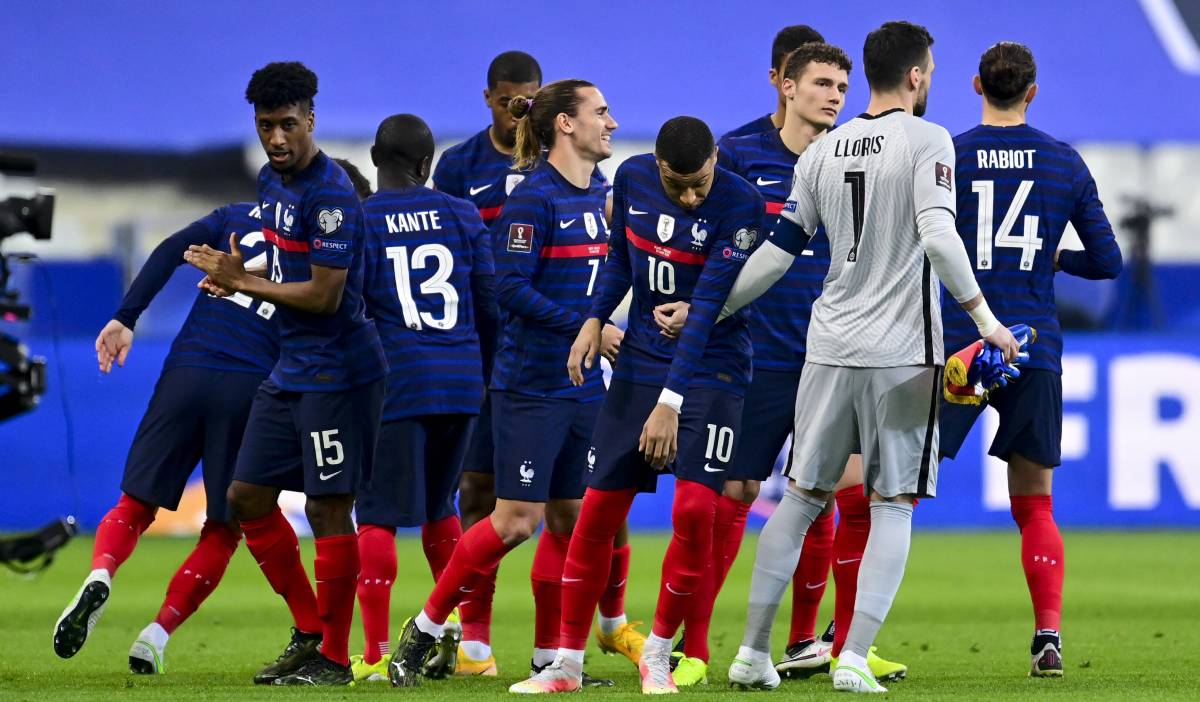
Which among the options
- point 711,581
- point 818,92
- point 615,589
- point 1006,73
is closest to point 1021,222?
point 1006,73

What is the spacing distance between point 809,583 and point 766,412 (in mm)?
670

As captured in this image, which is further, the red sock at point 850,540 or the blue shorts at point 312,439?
the red sock at point 850,540

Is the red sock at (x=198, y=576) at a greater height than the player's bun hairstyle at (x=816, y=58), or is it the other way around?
the player's bun hairstyle at (x=816, y=58)

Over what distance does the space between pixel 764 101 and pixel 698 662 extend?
1158cm

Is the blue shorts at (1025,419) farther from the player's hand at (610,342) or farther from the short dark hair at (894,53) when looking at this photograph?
the short dark hair at (894,53)

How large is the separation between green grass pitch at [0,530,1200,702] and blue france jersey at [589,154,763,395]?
1.02 metres

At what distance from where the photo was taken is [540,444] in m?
6.01

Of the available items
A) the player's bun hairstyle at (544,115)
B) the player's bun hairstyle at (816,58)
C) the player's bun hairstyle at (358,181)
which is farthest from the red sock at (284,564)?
the player's bun hairstyle at (816,58)

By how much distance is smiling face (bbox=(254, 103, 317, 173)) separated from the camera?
5.94 meters

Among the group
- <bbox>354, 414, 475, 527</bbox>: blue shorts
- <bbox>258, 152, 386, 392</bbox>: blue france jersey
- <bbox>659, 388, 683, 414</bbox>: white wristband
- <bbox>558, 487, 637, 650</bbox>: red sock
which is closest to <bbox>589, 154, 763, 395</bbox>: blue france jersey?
<bbox>659, 388, 683, 414</bbox>: white wristband

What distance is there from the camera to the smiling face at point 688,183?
5.58 m

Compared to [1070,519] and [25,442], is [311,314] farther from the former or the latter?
[1070,519]

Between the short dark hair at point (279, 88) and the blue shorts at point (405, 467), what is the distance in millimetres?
1204

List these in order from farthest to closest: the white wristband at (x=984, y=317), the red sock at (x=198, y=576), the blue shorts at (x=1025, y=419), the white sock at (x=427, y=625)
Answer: the red sock at (x=198, y=576) → the blue shorts at (x=1025, y=419) → the white sock at (x=427, y=625) → the white wristband at (x=984, y=317)
